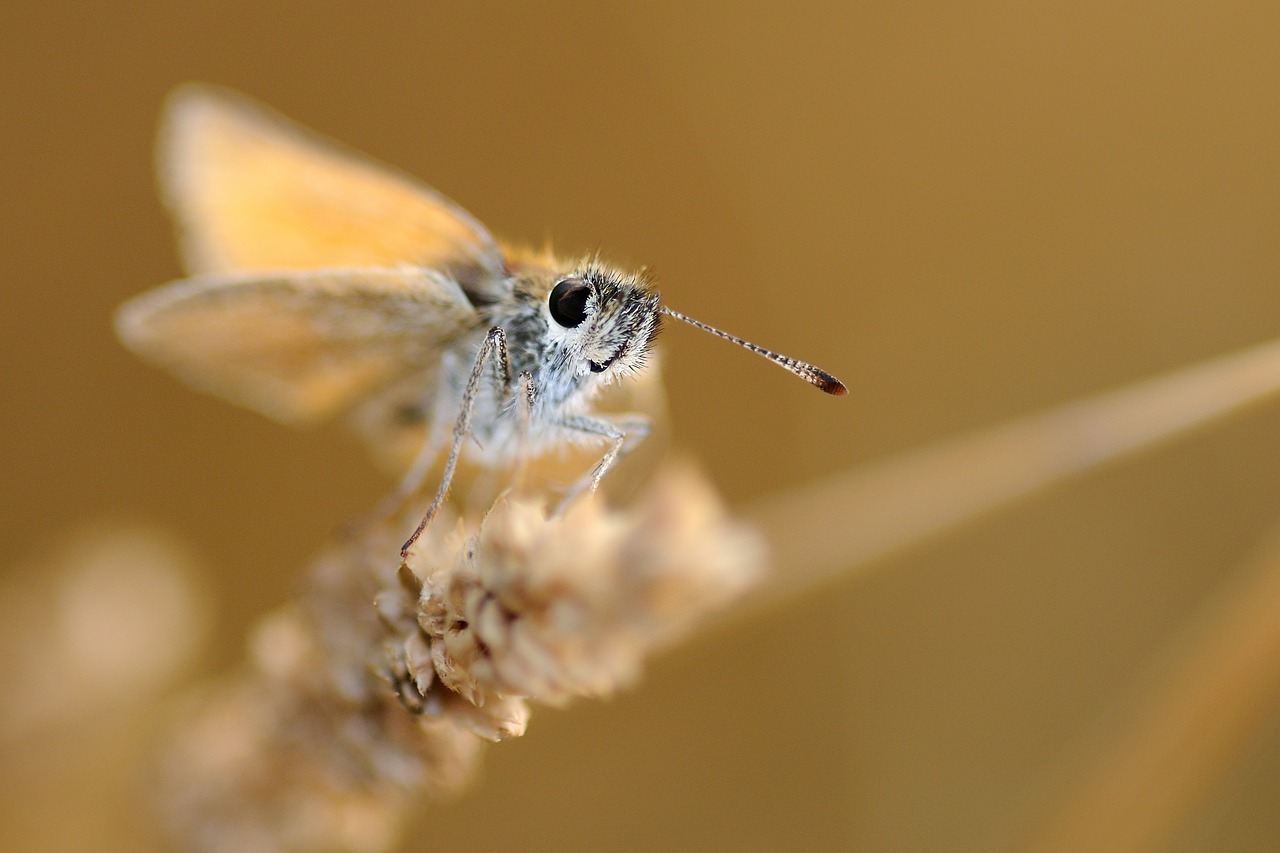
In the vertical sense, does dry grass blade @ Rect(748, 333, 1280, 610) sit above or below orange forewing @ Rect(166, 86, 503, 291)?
above

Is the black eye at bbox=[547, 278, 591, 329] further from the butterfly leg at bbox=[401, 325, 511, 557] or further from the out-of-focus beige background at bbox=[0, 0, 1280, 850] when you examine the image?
the out-of-focus beige background at bbox=[0, 0, 1280, 850]

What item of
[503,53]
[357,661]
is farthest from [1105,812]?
[503,53]

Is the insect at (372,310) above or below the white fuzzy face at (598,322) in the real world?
below

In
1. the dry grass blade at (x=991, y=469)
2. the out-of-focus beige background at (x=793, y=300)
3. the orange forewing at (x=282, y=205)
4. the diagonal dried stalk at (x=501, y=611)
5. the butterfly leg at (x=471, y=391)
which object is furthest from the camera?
the out-of-focus beige background at (x=793, y=300)

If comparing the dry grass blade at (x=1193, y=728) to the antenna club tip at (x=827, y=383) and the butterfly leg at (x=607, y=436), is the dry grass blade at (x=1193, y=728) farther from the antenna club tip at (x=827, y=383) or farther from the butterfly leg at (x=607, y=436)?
the butterfly leg at (x=607, y=436)

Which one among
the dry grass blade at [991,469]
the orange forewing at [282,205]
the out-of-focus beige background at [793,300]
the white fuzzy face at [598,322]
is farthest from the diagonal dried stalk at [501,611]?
the out-of-focus beige background at [793,300]

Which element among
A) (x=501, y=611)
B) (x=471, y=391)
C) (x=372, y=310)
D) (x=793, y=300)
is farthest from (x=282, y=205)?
(x=793, y=300)

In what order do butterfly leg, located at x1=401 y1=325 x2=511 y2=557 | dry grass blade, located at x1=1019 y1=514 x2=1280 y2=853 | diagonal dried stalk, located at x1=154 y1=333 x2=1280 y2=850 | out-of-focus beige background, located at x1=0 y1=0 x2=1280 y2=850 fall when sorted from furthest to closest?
out-of-focus beige background, located at x1=0 y1=0 x2=1280 y2=850
butterfly leg, located at x1=401 y1=325 x2=511 y2=557
dry grass blade, located at x1=1019 y1=514 x2=1280 y2=853
diagonal dried stalk, located at x1=154 y1=333 x2=1280 y2=850

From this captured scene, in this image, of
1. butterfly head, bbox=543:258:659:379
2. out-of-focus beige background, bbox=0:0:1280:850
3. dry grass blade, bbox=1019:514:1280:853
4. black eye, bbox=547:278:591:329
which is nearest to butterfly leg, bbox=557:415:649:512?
butterfly head, bbox=543:258:659:379
